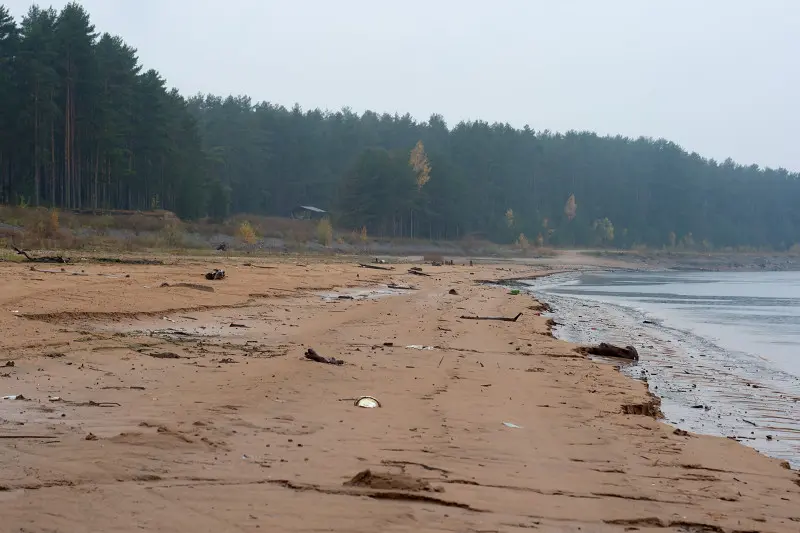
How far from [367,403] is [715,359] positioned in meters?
8.34

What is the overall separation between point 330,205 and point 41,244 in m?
62.9

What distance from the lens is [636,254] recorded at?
94.8 meters

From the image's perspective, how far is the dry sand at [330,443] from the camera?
3840 millimetres

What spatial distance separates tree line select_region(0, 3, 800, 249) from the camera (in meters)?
45.0

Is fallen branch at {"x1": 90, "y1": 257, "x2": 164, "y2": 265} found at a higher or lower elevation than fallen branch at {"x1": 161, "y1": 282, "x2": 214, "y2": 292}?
higher

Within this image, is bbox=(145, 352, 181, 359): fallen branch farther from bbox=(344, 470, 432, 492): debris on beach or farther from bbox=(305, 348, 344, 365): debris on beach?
bbox=(344, 470, 432, 492): debris on beach

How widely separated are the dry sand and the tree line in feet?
127

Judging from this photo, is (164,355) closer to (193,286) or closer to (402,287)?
(193,286)

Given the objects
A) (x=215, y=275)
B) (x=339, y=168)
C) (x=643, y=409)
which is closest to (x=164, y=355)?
(x=643, y=409)

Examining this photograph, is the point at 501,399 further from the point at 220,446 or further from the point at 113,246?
the point at 113,246

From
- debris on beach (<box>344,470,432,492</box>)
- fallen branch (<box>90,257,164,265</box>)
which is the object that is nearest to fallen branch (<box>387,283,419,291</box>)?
fallen branch (<box>90,257,164,265</box>)

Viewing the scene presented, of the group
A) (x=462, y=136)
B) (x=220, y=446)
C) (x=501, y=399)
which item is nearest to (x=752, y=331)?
(x=501, y=399)

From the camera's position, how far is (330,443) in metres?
5.20

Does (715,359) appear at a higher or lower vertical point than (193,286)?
lower
